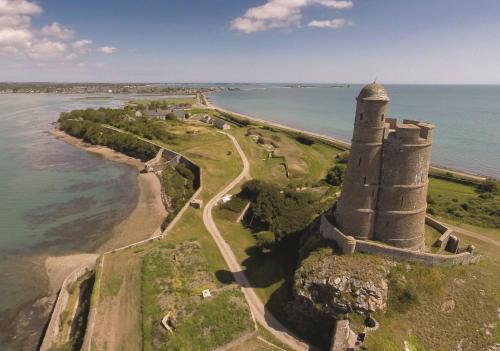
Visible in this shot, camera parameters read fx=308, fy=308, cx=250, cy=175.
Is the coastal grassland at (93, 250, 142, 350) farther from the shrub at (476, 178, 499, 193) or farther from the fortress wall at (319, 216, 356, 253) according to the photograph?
the shrub at (476, 178, 499, 193)

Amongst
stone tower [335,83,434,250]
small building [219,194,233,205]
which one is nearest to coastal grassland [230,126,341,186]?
small building [219,194,233,205]

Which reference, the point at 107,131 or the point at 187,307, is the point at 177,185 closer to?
the point at 187,307

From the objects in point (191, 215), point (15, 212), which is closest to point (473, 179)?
point (191, 215)

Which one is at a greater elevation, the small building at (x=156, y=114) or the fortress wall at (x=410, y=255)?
the small building at (x=156, y=114)

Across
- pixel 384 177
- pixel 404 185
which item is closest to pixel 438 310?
pixel 404 185

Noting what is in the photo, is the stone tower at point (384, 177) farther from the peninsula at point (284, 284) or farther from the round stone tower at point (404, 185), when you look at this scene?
the peninsula at point (284, 284)

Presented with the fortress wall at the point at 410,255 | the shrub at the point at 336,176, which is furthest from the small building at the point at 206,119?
the fortress wall at the point at 410,255
